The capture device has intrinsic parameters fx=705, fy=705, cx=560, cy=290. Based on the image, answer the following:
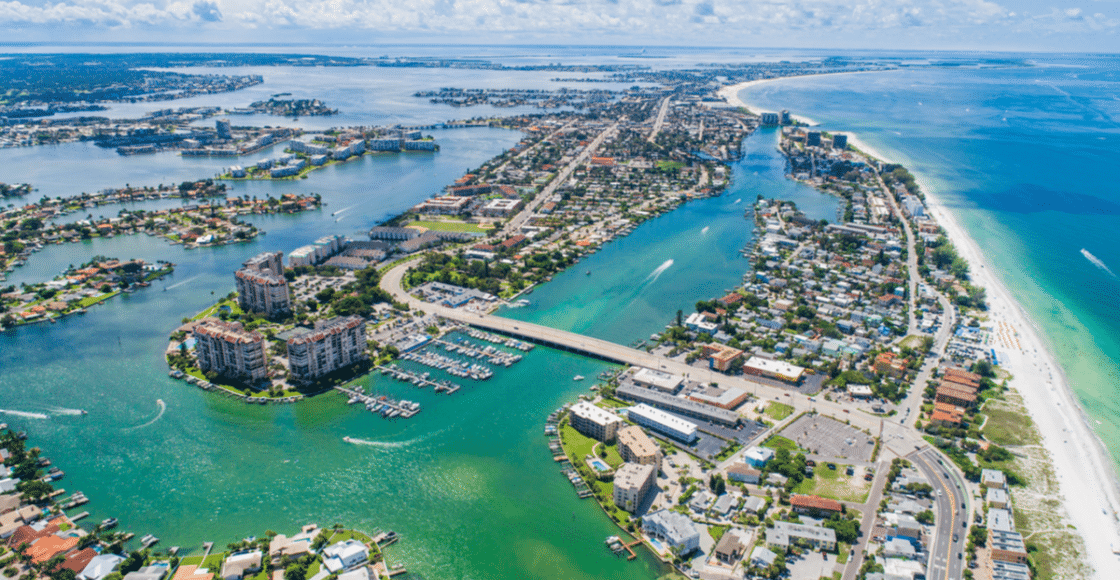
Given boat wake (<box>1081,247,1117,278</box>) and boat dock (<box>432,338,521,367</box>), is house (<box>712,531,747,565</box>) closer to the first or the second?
boat dock (<box>432,338,521,367</box>)

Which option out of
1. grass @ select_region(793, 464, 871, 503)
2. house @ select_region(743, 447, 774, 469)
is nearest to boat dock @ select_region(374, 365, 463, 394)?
house @ select_region(743, 447, 774, 469)

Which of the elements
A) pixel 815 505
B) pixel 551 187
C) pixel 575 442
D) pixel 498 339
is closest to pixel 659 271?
pixel 498 339

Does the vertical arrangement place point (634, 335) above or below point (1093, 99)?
below

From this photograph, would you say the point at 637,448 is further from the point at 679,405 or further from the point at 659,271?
the point at 659,271

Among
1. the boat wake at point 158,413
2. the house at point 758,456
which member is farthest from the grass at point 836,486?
the boat wake at point 158,413

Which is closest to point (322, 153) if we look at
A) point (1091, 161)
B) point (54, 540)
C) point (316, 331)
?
point (316, 331)

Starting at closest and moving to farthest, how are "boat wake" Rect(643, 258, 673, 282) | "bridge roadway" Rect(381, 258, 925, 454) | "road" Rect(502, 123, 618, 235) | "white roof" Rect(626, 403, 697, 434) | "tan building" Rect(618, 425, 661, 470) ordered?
"tan building" Rect(618, 425, 661, 470) → "white roof" Rect(626, 403, 697, 434) → "bridge roadway" Rect(381, 258, 925, 454) → "boat wake" Rect(643, 258, 673, 282) → "road" Rect(502, 123, 618, 235)

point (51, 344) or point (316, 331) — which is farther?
point (51, 344)

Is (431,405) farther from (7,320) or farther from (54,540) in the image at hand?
(7,320)
